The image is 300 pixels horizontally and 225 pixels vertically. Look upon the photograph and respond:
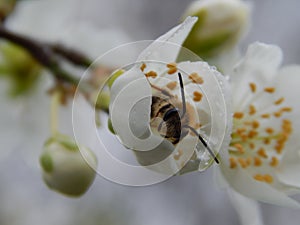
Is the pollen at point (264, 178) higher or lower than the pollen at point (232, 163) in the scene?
lower

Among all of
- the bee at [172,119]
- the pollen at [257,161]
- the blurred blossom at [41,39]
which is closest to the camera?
the bee at [172,119]

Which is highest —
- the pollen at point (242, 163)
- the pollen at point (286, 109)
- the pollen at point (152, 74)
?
Answer: the pollen at point (152, 74)

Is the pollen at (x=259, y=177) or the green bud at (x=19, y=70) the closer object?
the pollen at (x=259, y=177)

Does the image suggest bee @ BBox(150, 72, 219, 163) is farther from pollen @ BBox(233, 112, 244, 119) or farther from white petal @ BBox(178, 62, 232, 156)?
pollen @ BBox(233, 112, 244, 119)

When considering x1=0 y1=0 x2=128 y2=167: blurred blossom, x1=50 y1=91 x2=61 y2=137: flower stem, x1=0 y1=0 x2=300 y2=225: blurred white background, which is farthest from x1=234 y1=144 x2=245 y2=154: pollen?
x1=0 y1=0 x2=300 y2=225: blurred white background

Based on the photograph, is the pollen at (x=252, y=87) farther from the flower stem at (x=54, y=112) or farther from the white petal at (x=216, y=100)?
the flower stem at (x=54, y=112)

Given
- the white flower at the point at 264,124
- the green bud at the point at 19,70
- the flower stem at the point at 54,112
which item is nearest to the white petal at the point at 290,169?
the white flower at the point at 264,124

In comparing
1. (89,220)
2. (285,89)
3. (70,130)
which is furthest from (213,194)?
(285,89)
